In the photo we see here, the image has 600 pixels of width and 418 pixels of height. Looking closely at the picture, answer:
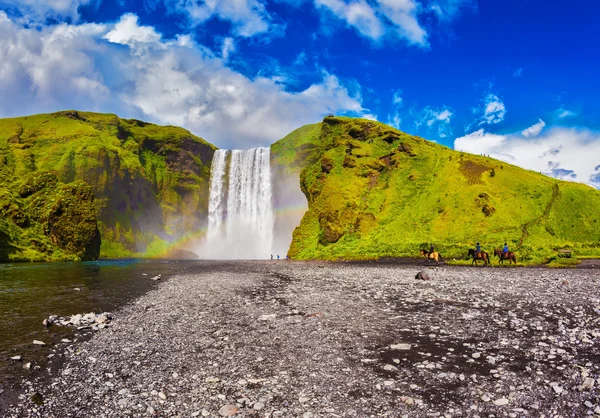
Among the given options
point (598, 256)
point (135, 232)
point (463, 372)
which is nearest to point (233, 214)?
point (135, 232)

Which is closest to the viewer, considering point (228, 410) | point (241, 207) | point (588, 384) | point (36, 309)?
point (228, 410)

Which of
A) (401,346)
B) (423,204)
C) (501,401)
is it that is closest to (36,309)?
(401,346)

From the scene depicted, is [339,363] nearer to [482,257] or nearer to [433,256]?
[482,257]

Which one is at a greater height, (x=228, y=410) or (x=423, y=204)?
(x=423, y=204)

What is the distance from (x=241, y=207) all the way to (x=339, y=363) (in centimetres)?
11506

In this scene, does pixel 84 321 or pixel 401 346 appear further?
pixel 84 321

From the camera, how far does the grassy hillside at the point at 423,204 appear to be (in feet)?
203

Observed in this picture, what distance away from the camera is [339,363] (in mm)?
9695

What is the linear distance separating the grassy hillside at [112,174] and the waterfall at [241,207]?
1788cm

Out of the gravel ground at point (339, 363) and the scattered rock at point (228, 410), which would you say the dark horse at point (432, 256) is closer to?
the gravel ground at point (339, 363)

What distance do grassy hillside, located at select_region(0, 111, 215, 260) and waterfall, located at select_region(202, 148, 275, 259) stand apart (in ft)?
58.6

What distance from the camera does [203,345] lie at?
11789mm

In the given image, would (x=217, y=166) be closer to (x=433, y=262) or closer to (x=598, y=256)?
(x=433, y=262)

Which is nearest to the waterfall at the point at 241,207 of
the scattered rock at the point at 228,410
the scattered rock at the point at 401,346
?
the scattered rock at the point at 401,346
